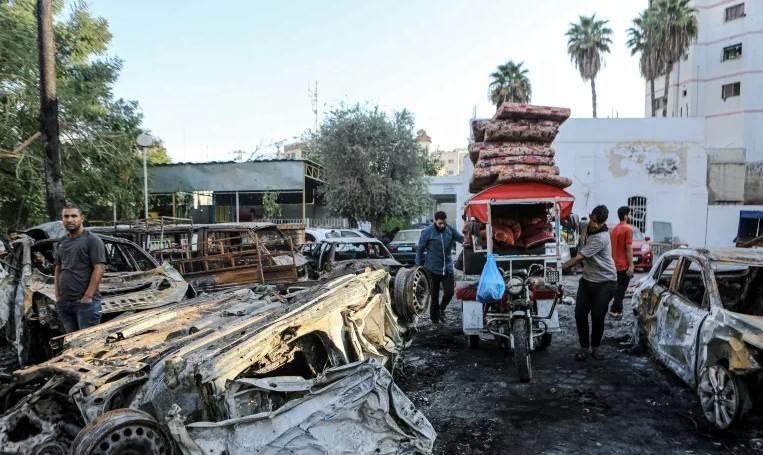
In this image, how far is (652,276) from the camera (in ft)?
20.2

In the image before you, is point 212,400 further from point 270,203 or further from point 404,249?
point 270,203

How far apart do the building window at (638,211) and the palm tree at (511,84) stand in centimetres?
1505

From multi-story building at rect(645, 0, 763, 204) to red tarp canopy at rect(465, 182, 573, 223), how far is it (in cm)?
2705

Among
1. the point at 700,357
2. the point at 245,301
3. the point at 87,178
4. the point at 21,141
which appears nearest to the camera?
the point at 700,357

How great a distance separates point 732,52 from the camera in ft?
107

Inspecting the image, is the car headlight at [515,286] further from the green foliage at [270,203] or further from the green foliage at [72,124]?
the green foliage at [270,203]

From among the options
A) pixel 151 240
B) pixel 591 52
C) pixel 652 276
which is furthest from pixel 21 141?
pixel 591 52

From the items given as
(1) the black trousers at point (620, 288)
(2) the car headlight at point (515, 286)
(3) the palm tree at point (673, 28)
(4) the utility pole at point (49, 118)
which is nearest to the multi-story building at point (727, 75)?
(3) the palm tree at point (673, 28)

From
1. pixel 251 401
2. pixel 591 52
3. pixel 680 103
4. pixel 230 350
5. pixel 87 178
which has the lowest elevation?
pixel 251 401

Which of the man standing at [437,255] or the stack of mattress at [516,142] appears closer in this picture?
the stack of mattress at [516,142]

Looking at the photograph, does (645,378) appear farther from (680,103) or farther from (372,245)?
(680,103)

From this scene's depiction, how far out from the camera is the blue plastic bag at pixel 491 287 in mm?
5441

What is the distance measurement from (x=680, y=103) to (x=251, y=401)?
40.9 metres

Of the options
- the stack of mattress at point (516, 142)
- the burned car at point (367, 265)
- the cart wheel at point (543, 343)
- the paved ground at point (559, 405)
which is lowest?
the paved ground at point (559, 405)
